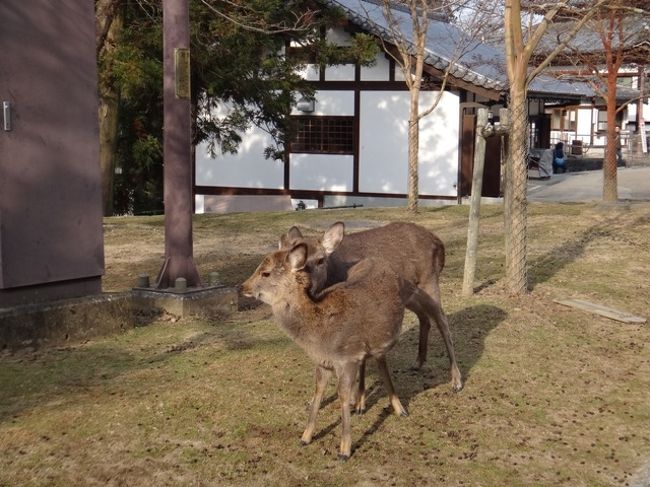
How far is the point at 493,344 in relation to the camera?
25.5ft

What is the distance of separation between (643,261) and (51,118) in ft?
26.8

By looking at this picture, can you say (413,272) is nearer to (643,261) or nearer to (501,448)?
(501,448)

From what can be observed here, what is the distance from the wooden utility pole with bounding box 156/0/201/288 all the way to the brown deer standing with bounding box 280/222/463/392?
2.56m

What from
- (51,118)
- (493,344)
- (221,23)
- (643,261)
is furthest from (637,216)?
(51,118)

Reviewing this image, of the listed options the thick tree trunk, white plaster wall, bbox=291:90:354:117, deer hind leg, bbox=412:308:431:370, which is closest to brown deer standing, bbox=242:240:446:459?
deer hind leg, bbox=412:308:431:370

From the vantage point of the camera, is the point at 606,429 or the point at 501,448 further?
the point at 606,429

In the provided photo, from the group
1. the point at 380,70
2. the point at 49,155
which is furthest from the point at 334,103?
the point at 49,155

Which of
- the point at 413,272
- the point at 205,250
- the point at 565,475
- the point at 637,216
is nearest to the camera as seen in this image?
the point at 565,475

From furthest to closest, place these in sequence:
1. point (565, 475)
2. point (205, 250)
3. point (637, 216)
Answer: point (637, 216) < point (205, 250) < point (565, 475)

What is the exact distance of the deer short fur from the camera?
520 cm

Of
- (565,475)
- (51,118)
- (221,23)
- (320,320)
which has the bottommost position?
(565,475)

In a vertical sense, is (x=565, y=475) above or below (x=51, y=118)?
below

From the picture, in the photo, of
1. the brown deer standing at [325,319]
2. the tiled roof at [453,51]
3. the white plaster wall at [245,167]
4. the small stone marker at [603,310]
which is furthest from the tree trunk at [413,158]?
the brown deer standing at [325,319]

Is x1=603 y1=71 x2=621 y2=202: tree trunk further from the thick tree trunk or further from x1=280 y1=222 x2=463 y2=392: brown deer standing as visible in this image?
x1=280 y1=222 x2=463 y2=392: brown deer standing
